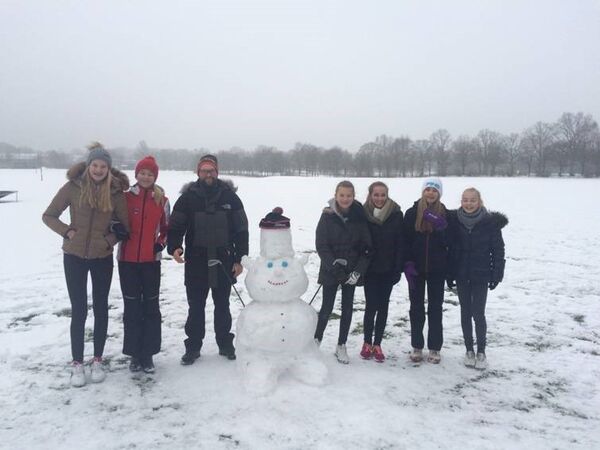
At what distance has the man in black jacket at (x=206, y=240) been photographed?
4422mm

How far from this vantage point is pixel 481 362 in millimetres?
4684

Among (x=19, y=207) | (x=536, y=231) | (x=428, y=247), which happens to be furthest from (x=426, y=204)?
(x=19, y=207)

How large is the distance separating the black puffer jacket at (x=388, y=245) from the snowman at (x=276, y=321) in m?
0.87

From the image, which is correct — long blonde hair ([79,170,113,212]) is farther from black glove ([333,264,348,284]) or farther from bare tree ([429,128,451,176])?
bare tree ([429,128,451,176])

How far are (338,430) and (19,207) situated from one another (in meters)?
22.3

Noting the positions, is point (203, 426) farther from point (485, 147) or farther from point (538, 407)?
point (485, 147)

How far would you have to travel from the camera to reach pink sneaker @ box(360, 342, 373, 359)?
480cm

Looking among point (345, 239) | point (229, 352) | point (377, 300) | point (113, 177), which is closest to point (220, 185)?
point (113, 177)

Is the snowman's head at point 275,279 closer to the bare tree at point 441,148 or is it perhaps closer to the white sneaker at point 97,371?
the white sneaker at point 97,371

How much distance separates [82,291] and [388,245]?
9.94 feet

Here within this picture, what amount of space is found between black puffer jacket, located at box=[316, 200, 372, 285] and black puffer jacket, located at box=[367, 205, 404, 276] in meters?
0.09

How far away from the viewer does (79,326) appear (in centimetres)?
421

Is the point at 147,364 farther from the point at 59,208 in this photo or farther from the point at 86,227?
the point at 59,208

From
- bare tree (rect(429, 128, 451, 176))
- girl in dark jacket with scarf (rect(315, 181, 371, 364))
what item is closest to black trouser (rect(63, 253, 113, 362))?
girl in dark jacket with scarf (rect(315, 181, 371, 364))
